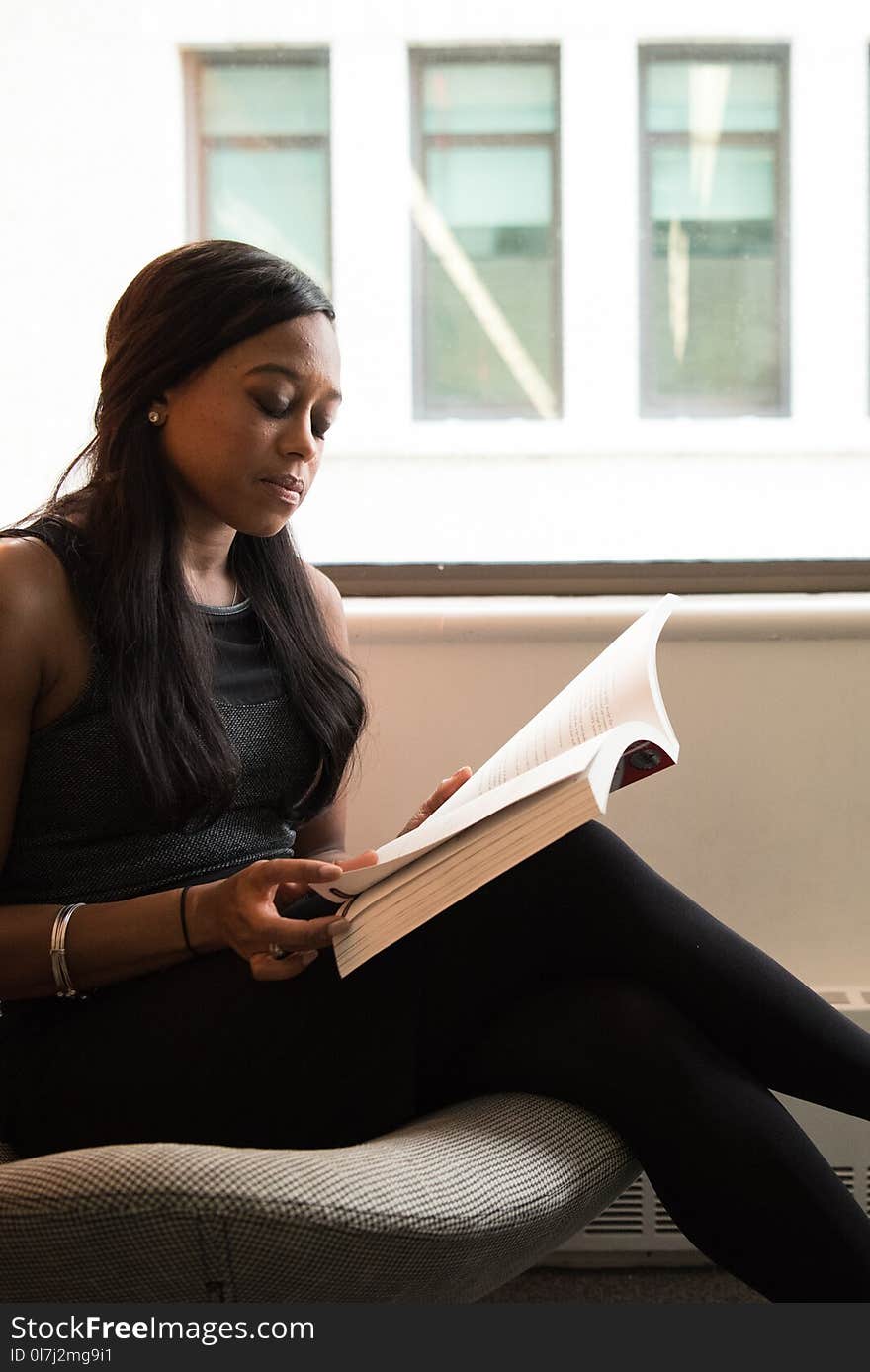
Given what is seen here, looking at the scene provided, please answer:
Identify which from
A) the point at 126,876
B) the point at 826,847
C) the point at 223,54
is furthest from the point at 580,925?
the point at 223,54

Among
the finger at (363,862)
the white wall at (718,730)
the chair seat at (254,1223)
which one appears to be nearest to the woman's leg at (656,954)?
the finger at (363,862)

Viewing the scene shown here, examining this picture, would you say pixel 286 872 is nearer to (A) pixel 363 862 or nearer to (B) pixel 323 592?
(A) pixel 363 862

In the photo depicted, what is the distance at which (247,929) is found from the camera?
3.54 feet

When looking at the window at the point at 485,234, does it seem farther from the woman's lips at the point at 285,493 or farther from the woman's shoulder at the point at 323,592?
the woman's lips at the point at 285,493

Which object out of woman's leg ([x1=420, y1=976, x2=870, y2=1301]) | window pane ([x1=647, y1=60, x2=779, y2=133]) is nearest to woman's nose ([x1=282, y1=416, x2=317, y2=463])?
woman's leg ([x1=420, y1=976, x2=870, y2=1301])

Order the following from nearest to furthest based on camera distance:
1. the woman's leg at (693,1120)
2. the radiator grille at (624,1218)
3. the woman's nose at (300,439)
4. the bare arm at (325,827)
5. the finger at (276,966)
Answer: the woman's leg at (693,1120) < the finger at (276,966) < the woman's nose at (300,439) < the bare arm at (325,827) < the radiator grille at (624,1218)

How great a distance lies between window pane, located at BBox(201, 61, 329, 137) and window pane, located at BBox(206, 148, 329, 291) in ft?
0.11

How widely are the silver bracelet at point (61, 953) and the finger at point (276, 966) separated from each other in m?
0.17

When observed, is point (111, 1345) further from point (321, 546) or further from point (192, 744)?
point (321, 546)

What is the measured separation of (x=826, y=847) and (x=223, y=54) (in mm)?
1447

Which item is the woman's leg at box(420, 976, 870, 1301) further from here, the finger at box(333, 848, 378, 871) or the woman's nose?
the woman's nose

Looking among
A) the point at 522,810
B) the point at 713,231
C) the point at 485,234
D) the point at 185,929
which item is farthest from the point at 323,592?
the point at 713,231

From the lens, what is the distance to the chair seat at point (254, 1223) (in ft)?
2.80

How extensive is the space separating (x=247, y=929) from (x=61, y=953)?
0.59ft
